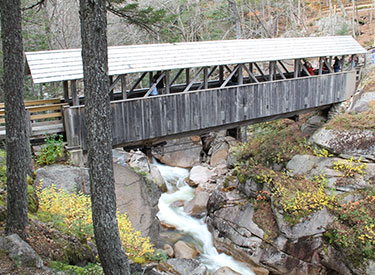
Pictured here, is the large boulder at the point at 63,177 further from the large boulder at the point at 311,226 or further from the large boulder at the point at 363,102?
the large boulder at the point at 363,102

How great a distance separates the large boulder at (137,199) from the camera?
959cm

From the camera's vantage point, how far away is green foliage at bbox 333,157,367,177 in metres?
11.3

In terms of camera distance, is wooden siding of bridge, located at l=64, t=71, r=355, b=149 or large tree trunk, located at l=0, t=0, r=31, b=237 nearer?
large tree trunk, located at l=0, t=0, r=31, b=237

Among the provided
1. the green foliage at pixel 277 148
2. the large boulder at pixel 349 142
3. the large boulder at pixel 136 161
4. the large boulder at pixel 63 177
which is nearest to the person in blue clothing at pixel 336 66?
the green foliage at pixel 277 148

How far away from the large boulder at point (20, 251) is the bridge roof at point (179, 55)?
4034 millimetres

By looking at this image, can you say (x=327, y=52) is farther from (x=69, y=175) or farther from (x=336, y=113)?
(x=69, y=175)

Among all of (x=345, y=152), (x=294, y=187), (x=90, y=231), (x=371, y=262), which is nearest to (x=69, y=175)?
(x=90, y=231)

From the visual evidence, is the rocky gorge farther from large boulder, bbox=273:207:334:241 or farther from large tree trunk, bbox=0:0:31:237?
large tree trunk, bbox=0:0:31:237

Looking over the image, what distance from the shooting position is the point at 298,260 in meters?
10.5

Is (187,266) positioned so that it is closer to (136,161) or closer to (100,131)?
(100,131)

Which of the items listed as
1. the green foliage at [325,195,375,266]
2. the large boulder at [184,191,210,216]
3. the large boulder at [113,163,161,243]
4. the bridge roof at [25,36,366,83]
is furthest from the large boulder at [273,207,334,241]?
the bridge roof at [25,36,366,83]

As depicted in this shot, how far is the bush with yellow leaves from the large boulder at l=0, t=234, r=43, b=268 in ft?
5.32

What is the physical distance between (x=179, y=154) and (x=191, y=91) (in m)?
9.50

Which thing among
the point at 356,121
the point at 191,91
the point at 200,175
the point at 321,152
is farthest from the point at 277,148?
the point at 191,91
